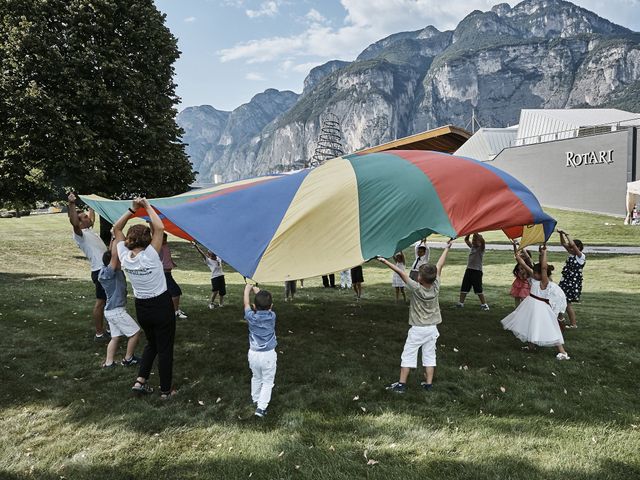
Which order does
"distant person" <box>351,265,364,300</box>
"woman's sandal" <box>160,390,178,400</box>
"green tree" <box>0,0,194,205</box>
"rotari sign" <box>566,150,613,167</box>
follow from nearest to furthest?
"woman's sandal" <box>160,390,178,400</box> < "distant person" <box>351,265,364,300</box> < "green tree" <box>0,0,194,205</box> < "rotari sign" <box>566,150,613,167</box>

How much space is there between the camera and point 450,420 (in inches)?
167

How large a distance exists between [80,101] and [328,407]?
16.4 metres

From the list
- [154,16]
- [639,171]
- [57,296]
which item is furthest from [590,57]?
[57,296]

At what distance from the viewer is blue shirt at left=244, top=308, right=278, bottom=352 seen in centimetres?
443

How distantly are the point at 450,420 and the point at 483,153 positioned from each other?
45660 mm

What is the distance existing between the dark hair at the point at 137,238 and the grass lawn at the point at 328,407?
1.70 m

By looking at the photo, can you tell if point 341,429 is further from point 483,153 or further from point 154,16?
point 483,153

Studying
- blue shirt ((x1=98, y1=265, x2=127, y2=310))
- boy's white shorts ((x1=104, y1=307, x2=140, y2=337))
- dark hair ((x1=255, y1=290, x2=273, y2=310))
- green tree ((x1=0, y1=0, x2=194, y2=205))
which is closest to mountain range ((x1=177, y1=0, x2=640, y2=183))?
green tree ((x1=0, y1=0, x2=194, y2=205))

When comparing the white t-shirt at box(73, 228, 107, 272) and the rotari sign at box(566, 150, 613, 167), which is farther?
the rotari sign at box(566, 150, 613, 167)

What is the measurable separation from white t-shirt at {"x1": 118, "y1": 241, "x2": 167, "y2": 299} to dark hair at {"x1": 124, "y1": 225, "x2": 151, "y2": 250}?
0.07m

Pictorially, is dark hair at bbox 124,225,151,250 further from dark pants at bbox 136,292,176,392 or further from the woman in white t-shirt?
dark pants at bbox 136,292,176,392

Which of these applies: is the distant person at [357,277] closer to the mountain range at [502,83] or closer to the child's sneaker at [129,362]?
the child's sneaker at [129,362]

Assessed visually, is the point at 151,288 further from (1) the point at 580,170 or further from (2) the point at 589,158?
(1) the point at 580,170

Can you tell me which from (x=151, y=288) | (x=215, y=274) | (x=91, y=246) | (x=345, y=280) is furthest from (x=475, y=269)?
(x=91, y=246)
